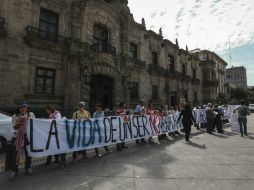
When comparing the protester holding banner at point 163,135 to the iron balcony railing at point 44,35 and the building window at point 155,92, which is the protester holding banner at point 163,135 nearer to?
the iron balcony railing at point 44,35

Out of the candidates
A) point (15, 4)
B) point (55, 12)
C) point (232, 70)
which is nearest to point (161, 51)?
point (55, 12)

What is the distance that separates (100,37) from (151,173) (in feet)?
50.1

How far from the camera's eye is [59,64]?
1465 centimetres

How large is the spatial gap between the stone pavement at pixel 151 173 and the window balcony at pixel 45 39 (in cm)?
944

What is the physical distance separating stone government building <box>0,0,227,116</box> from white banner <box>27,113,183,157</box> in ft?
23.0

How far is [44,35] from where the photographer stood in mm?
14156

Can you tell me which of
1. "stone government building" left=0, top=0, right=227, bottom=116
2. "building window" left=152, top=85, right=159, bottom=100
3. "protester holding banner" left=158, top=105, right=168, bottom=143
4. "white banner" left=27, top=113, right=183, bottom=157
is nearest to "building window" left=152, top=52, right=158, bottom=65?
"stone government building" left=0, top=0, right=227, bottom=116

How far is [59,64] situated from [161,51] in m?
15.2

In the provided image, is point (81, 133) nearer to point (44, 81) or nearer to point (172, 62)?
point (44, 81)

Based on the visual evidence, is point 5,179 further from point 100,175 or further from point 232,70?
point 232,70

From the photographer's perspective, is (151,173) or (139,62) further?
(139,62)

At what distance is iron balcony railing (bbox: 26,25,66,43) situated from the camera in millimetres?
12880

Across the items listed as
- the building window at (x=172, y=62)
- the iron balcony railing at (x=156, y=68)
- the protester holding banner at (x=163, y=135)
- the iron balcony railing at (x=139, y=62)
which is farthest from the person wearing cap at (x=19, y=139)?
the building window at (x=172, y=62)

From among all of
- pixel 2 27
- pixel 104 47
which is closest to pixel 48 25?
pixel 2 27
